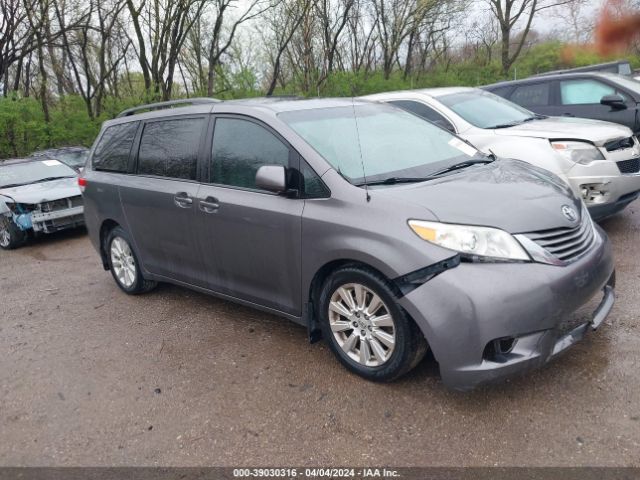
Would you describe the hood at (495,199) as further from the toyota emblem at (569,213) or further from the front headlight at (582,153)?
the front headlight at (582,153)

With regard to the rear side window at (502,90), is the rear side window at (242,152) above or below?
below

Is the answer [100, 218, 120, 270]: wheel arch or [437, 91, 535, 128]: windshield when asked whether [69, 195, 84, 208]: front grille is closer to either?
[100, 218, 120, 270]: wheel arch

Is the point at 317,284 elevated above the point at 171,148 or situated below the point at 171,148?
below

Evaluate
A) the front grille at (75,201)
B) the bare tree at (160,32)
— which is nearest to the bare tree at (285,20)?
the bare tree at (160,32)

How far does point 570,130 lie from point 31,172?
27.9 feet

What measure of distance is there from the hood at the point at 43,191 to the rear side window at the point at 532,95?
23.9ft

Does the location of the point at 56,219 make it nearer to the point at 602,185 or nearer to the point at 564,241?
the point at 602,185

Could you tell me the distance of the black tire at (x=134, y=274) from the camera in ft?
16.9

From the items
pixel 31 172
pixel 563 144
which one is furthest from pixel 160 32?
pixel 563 144

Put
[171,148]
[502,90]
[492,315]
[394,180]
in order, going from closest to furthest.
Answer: [492,315], [394,180], [171,148], [502,90]

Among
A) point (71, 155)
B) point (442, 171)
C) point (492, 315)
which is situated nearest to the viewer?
point (492, 315)

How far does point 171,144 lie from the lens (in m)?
4.48

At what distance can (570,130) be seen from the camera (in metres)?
5.69

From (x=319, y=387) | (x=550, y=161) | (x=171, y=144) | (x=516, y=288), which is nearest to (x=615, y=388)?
(x=516, y=288)
